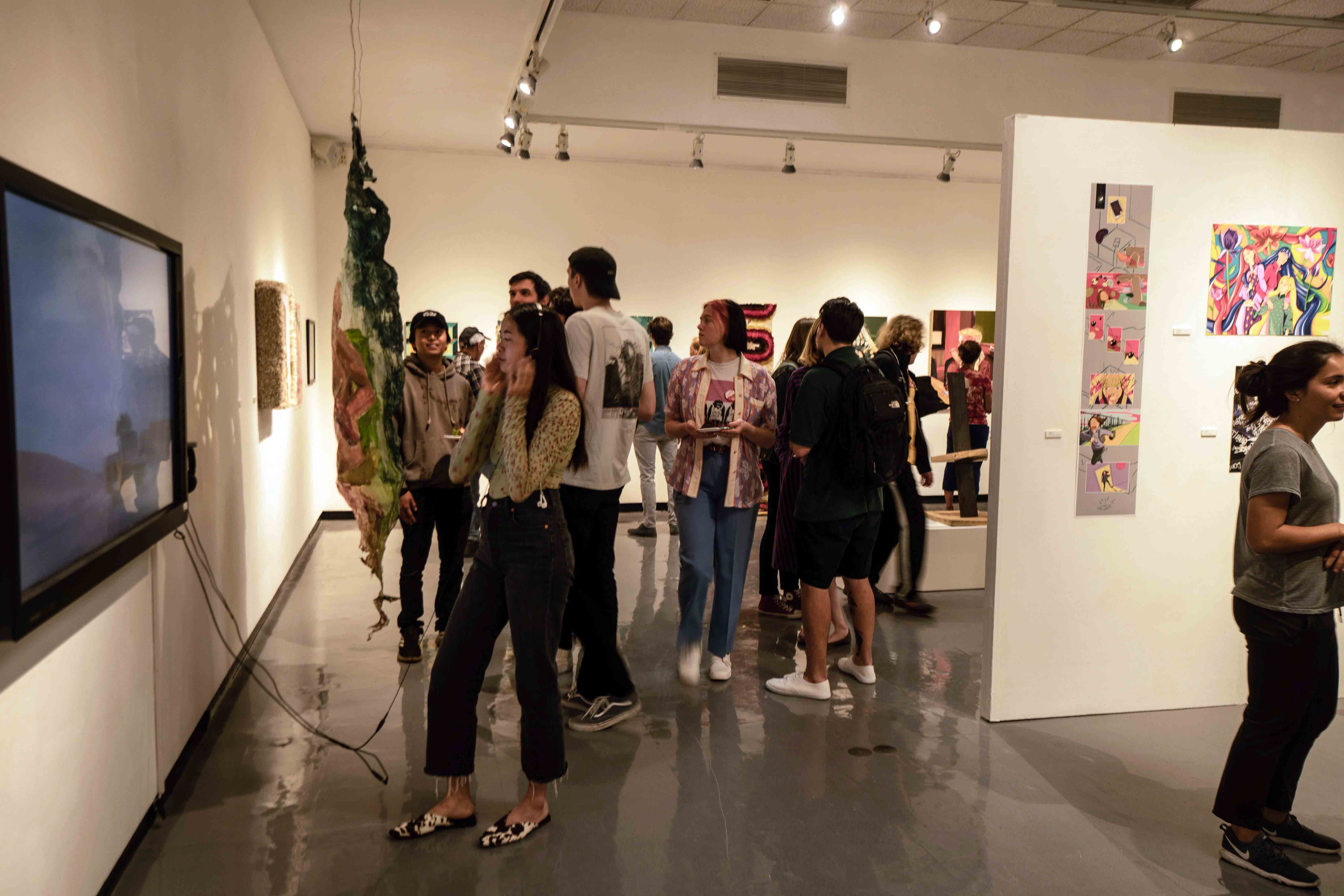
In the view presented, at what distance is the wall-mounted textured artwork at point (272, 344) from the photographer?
4.87m

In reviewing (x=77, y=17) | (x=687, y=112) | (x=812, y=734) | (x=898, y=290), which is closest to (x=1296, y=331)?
(x=812, y=734)

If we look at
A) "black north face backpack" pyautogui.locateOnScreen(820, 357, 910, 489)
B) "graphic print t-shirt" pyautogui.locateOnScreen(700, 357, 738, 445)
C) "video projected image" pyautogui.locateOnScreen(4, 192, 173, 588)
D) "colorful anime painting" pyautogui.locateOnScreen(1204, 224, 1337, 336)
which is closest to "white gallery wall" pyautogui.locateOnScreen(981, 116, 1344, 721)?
"colorful anime painting" pyautogui.locateOnScreen(1204, 224, 1337, 336)

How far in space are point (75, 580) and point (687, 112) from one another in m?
5.37

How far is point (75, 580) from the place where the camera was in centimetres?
202

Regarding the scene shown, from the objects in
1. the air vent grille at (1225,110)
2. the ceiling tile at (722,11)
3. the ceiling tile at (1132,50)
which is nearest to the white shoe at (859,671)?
the ceiling tile at (722,11)

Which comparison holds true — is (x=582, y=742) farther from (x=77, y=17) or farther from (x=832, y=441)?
(x=77, y=17)

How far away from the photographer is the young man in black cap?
4.28 meters

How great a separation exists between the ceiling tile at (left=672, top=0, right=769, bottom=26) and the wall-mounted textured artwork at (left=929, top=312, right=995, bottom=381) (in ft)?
14.0

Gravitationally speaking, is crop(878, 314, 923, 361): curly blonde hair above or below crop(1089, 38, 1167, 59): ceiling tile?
below

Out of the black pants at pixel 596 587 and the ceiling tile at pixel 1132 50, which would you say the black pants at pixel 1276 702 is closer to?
the black pants at pixel 596 587

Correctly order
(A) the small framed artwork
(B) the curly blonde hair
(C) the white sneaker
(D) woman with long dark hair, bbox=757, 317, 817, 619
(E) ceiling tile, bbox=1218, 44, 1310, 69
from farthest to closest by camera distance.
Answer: (A) the small framed artwork
(E) ceiling tile, bbox=1218, 44, 1310, 69
(D) woman with long dark hair, bbox=757, 317, 817, 619
(B) the curly blonde hair
(C) the white sneaker

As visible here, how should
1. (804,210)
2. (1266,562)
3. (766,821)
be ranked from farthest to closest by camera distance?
1. (804,210)
2. (766,821)
3. (1266,562)

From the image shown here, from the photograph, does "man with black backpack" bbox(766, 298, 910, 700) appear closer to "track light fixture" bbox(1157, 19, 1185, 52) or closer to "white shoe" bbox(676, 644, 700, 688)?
"white shoe" bbox(676, 644, 700, 688)

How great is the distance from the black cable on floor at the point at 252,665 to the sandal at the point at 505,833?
58 centimetres
